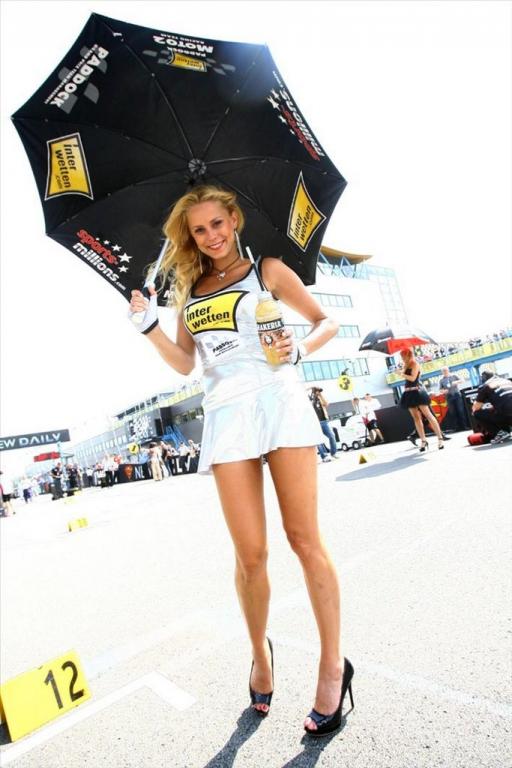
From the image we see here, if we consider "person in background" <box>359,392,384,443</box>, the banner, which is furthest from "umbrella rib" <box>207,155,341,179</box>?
the banner

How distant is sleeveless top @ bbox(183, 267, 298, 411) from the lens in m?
1.99

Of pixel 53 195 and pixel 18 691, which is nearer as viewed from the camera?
pixel 18 691

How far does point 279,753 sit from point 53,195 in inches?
109

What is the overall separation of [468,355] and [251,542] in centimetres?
4693

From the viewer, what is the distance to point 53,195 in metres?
2.68

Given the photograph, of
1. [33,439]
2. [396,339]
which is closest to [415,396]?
[396,339]

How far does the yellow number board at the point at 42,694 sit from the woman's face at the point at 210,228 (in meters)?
2.10

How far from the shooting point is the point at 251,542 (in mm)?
1914

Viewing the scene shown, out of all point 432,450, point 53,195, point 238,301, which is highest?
point 53,195

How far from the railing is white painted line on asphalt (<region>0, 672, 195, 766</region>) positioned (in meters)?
40.8

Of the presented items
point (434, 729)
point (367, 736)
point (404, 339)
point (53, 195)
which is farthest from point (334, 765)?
point (404, 339)

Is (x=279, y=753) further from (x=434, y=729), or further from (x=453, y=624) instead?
(x=453, y=624)

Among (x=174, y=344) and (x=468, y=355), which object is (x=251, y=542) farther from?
(x=468, y=355)

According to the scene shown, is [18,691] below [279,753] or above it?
above
